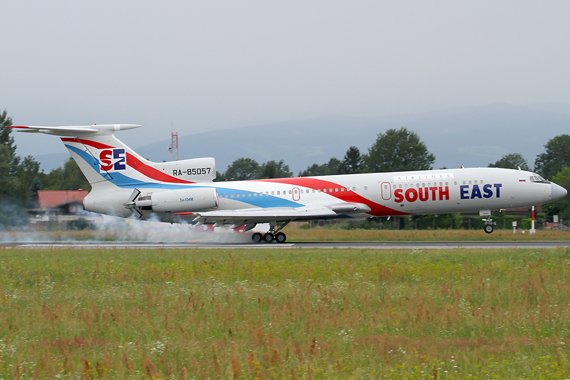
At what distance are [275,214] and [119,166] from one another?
949cm

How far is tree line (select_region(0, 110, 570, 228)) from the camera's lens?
130 ft

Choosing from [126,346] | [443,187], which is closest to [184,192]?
[443,187]

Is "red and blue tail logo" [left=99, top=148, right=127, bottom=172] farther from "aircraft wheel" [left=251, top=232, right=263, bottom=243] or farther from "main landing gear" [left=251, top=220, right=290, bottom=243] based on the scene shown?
"main landing gear" [left=251, top=220, right=290, bottom=243]

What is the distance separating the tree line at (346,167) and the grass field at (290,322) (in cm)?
2343

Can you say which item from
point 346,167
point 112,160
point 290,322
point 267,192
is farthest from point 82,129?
point 346,167

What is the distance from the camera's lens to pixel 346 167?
10031cm

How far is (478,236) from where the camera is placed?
31672 mm

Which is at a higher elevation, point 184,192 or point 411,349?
point 184,192

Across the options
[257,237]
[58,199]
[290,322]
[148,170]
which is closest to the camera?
[290,322]

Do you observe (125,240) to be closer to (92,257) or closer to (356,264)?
(92,257)

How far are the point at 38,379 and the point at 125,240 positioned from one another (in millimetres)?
26268

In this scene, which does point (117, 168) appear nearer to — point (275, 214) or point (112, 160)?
point (112, 160)

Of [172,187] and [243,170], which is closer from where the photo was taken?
[172,187]

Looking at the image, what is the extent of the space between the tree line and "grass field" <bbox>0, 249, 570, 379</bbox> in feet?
76.9
